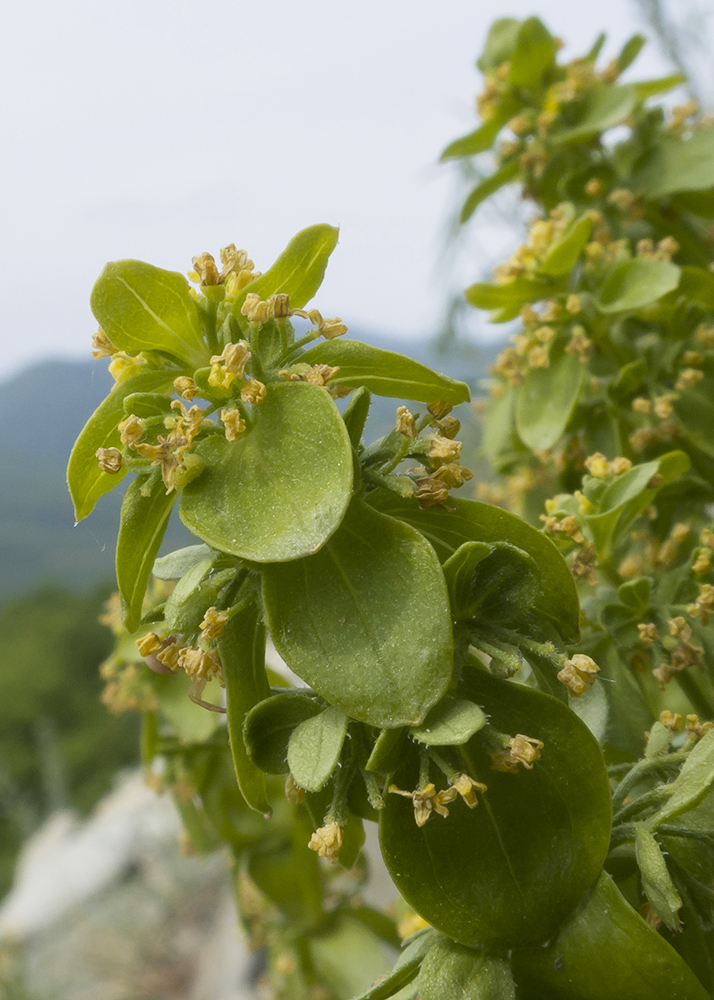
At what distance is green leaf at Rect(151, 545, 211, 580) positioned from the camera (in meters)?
0.40

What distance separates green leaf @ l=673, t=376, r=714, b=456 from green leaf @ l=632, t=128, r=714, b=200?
17cm

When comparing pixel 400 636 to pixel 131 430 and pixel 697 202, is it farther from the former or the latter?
pixel 697 202

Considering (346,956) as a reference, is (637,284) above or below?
above

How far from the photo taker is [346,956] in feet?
2.50

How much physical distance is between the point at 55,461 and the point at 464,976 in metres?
0.69

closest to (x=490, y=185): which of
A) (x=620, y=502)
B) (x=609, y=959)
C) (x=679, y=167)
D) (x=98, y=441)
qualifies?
(x=679, y=167)

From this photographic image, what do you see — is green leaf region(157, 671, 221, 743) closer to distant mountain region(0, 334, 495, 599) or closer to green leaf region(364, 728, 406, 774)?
distant mountain region(0, 334, 495, 599)

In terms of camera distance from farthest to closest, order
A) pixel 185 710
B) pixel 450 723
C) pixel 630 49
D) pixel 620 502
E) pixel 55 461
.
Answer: pixel 55 461 → pixel 630 49 → pixel 185 710 → pixel 620 502 → pixel 450 723

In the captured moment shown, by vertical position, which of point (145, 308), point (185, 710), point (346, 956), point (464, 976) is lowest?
point (346, 956)

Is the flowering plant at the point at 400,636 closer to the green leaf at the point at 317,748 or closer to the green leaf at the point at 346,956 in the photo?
the green leaf at the point at 317,748

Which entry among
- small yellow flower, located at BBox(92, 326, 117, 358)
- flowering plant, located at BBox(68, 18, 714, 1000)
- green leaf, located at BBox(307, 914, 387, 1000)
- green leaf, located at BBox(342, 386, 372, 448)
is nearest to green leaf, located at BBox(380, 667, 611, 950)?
flowering plant, located at BBox(68, 18, 714, 1000)

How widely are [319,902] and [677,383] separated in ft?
1.66

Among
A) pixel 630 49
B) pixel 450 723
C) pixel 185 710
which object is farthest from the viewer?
pixel 630 49

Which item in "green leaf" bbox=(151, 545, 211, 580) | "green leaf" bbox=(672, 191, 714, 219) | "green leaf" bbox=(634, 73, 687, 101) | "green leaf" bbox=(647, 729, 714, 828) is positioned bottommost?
"green leaf" bbox=(647, 729, 714, 828)
